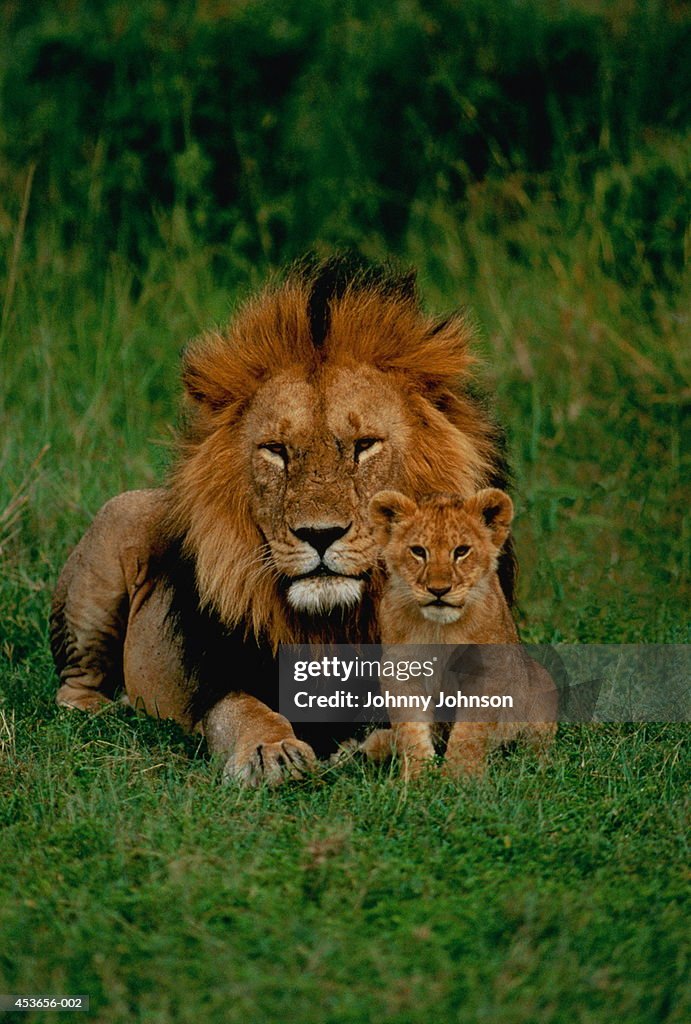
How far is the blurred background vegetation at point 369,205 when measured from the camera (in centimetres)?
622


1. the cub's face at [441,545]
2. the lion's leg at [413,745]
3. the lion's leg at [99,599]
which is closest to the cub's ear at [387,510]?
the cub's face at [441,545]

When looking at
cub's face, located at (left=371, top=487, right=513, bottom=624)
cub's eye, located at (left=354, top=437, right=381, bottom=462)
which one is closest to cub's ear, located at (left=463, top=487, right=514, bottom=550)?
cub's face, located at (left=371, top=487, right=513, bottom=624)

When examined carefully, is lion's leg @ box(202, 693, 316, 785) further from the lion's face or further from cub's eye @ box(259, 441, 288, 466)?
cub's eye @ box(259, 441, 288, 466)

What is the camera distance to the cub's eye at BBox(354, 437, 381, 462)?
3.71 m

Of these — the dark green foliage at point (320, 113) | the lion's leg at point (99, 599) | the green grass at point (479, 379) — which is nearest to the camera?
the green grass at point (479, 379)

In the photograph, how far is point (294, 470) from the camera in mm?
3682

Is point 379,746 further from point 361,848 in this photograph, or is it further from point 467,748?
point 361,848

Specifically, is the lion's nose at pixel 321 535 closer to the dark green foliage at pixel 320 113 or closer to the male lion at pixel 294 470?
the male lion at pixel 294 470

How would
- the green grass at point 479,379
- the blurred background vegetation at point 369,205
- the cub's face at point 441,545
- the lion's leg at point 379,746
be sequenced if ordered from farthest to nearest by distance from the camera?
1. the blurred background vegetation at point 369,205
2. the lion's leg at point 379,746
3. the cub's face at point 441,545
4. the green grass at point 479,379

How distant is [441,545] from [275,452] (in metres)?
0.52

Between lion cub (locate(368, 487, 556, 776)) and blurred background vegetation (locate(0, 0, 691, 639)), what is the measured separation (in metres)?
2.03

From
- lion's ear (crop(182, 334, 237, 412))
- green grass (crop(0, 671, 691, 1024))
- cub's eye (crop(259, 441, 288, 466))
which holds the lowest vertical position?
green grass (crop(0, 671, 691, 1024))

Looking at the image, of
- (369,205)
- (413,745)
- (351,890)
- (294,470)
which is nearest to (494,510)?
(294,470)

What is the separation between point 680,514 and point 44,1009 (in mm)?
3749
